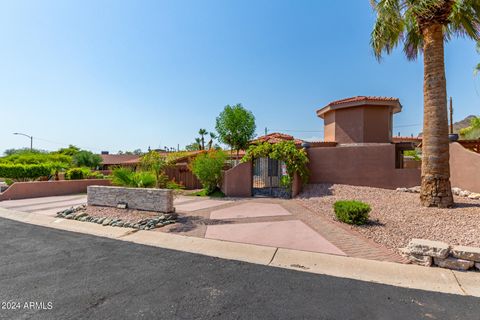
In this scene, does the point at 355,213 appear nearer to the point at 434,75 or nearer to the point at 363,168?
the point at 434,75

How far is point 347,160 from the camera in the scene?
44.0 feet

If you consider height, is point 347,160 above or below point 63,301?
above

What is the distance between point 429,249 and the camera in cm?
493

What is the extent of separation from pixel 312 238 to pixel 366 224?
1979 mm

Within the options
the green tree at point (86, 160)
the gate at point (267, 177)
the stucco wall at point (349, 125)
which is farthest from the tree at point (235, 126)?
the green tree at point (86, 160)

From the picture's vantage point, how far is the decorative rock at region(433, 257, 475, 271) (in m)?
4.71

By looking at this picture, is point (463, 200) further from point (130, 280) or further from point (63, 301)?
point (63, 301)

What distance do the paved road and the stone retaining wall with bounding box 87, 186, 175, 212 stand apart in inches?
137

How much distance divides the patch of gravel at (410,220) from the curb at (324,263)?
1237 millimetres

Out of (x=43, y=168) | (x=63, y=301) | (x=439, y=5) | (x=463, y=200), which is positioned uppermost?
(x=439, y=5)

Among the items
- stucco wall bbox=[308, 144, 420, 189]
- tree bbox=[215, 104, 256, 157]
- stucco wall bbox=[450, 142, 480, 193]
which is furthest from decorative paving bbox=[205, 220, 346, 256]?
tree bbox=[215, 104, 256, 157]

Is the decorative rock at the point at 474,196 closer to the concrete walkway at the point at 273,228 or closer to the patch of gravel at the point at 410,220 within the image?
the patch of gravel at the point at 410,220

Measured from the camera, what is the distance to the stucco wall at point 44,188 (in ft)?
51.0

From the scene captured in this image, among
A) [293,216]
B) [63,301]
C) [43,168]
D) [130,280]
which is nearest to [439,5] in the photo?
[293,216]
